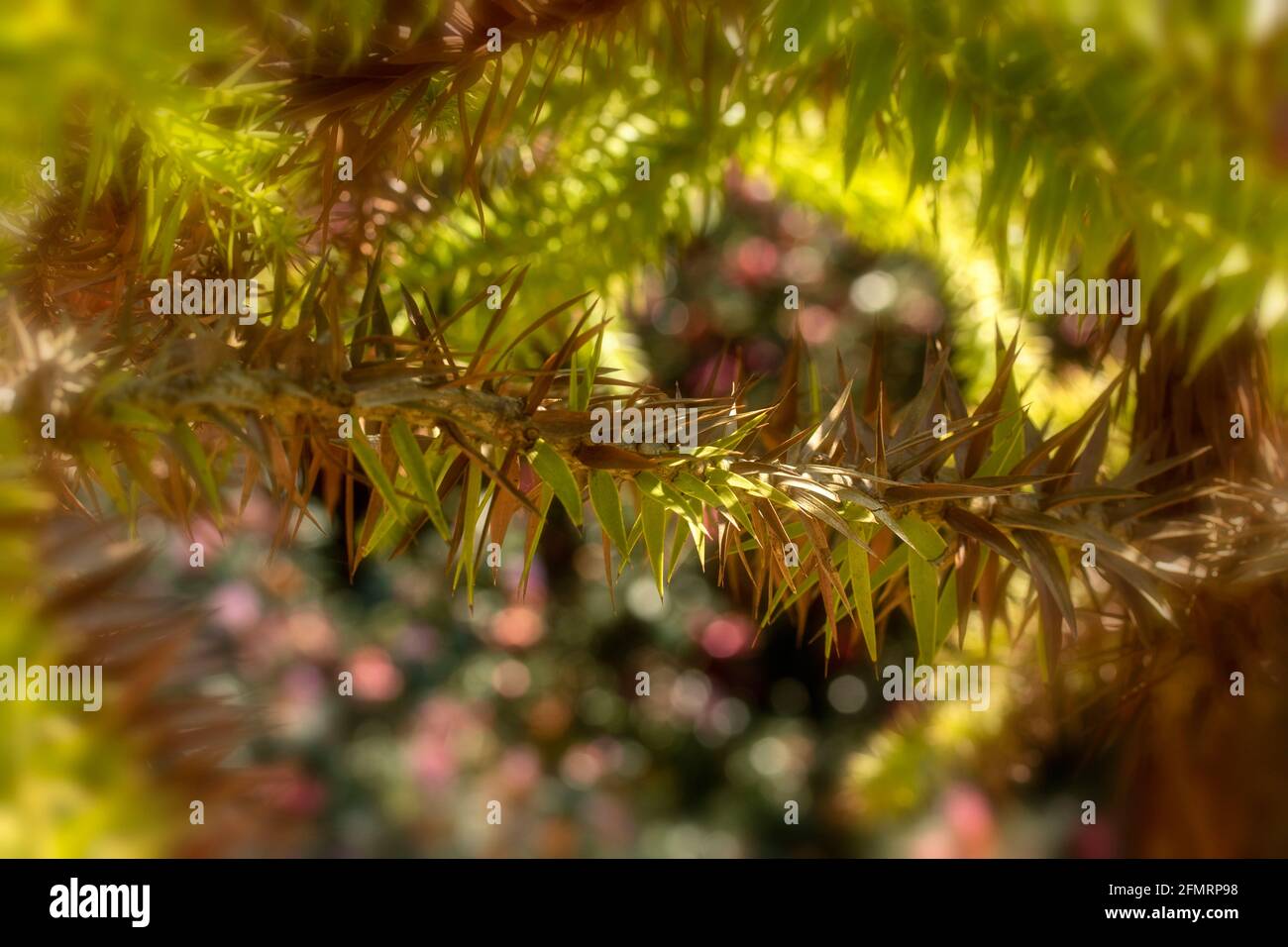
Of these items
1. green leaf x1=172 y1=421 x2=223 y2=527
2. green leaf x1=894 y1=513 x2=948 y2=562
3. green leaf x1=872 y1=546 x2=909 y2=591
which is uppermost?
green leaf x1=172 y1=421 x2=223 y2=527

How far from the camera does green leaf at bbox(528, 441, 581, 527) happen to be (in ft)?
0.65

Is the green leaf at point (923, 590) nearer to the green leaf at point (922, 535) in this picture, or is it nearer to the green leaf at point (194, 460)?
the green leaf at point (922, 535)

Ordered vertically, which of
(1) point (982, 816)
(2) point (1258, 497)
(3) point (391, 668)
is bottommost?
(1) point (982, 816)

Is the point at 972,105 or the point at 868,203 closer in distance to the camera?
the point at 972,105

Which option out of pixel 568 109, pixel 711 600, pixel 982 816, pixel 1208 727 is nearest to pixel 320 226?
pixel 568 109

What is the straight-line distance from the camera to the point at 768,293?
1.25m

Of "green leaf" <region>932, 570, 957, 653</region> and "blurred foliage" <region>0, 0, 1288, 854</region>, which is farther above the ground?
"blurred foliage" <region>0, 0, 1288, 854</region>

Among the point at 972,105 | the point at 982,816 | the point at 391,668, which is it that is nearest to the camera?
the point at 972,105

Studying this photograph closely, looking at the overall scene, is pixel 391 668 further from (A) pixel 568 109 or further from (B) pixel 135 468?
(B) pixel 135 468

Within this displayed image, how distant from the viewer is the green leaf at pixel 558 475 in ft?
0.65

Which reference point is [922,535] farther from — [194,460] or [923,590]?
[194,460]

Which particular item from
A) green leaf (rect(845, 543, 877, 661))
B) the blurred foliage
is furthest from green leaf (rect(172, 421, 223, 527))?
green leaf (rect(845, 543, 877, 661))

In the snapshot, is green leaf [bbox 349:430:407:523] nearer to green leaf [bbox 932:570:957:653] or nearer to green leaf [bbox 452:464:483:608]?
green leaf [bbox 452:464:483:608]
